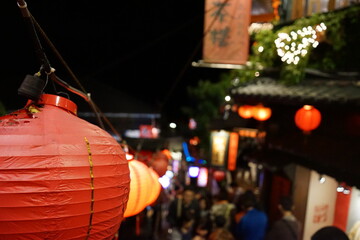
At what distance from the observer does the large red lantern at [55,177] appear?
7.47 ft

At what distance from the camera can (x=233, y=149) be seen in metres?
20.9

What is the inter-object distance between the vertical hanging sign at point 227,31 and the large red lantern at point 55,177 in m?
7.05

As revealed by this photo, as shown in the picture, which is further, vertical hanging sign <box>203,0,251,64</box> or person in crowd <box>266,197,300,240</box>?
vertical hanging sign <box>203,0,251,64</box>

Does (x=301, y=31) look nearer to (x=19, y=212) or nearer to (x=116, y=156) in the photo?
(x=116, y=156)

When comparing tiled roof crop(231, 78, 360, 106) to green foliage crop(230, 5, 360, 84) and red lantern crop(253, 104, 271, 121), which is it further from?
red lantern crop(253, 104, 271, 121)

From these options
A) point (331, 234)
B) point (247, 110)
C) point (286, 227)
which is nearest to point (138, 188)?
point (331, 234)

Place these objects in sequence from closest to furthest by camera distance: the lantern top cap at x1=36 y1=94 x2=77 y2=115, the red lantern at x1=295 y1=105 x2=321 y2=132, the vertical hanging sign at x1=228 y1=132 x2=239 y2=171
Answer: the lantern top cap at x1=36 y1=94 x2=77 y2=115 < the red lantern at x1=295 y1=105 x2=321 y2=132 < the vertical hanging sign at x1=228 y1=132 x2=239 y2=171

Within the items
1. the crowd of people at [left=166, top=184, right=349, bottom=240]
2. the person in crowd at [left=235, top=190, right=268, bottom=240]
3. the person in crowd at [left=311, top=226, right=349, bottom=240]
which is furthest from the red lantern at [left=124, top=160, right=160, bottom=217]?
the person in crowd at [left=235, top=190, right=268, bottom=240]

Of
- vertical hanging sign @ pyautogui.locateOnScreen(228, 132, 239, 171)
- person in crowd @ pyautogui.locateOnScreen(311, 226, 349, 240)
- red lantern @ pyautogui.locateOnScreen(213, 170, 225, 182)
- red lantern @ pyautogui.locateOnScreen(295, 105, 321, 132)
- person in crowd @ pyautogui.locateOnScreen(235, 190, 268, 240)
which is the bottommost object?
red lantern @ pyautogui.locateOnScreen(213, 170, 225, 182)

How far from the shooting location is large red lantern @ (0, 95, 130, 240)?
2275 millimetres

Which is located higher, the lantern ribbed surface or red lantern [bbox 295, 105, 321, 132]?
red lantern [bbox 295, 105, 321, 132]

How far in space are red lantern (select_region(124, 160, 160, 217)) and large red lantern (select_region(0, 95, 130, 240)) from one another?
143 centimetres

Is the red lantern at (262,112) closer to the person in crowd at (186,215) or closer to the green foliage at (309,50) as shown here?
the green foliage at (309,50)

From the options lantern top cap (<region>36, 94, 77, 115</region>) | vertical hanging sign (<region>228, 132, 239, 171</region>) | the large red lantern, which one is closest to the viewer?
the large red lantern
